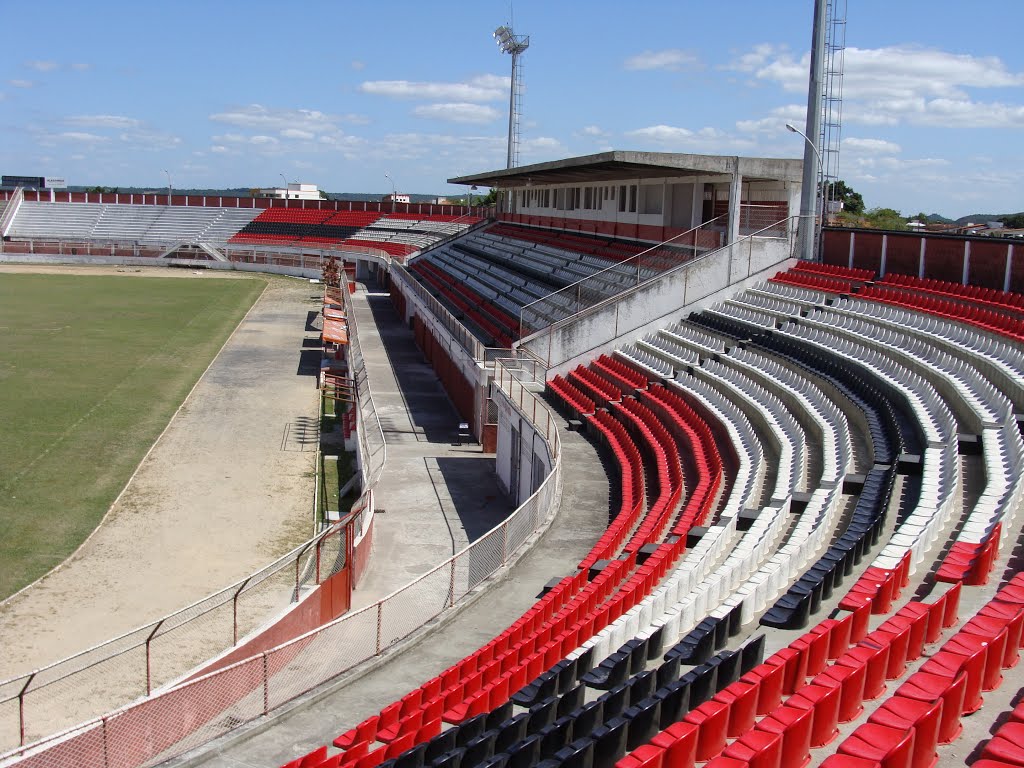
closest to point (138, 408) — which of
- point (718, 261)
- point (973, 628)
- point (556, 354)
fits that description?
point (556, 354)

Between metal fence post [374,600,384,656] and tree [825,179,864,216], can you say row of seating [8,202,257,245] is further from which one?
metal fence post [374,600,384,656]

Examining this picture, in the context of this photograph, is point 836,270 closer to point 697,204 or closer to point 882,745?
point 697,204

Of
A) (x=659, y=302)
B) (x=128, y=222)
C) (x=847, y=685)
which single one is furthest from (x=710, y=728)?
(x=128, y=222)

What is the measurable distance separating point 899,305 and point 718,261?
242 inches

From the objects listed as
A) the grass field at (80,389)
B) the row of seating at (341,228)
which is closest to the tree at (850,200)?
the row of seating at (341,228)

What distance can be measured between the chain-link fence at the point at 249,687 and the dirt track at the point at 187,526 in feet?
14.2

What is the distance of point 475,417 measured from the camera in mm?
26453

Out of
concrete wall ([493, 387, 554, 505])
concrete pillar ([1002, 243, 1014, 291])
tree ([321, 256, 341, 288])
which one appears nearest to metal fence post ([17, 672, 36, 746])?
concrete wall ([493, 387, 554, 505])

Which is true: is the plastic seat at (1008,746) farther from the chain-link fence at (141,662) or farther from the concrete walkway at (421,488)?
the concrete walkway at (421,488)

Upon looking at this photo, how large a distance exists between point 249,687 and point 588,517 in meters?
7.16

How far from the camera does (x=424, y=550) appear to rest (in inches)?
709

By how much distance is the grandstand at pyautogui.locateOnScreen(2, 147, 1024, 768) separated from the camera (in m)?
7.14

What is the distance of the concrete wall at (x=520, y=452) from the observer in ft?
62.9

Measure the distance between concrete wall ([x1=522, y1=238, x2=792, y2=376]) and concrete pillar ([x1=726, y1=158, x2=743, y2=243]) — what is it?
11.9 inches
